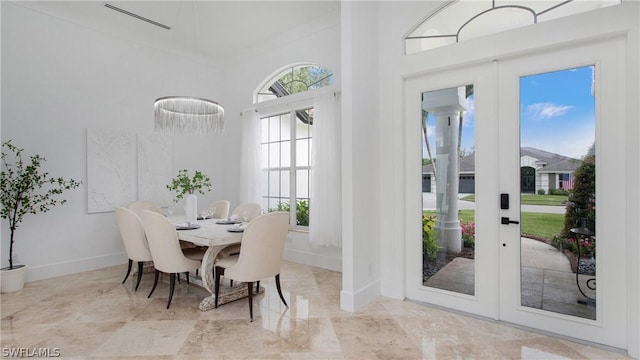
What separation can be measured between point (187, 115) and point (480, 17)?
10.7ft

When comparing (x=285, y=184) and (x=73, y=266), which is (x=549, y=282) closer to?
(x=285, y=184)

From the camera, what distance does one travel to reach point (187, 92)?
5684mm

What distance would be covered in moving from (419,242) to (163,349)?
7.98 ft

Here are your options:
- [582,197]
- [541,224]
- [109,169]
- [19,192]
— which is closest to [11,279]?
[19,192]

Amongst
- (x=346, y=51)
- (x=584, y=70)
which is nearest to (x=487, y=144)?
(x=584, y=70)

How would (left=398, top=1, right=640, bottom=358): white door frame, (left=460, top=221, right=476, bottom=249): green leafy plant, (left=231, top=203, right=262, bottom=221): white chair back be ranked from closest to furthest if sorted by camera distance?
(left=398, top=1, right=640, bottom=358): white door frame
(left=460, top=221, right=476, bottom=249): green leafy plant
(left=231, top=203, right=262, bottom=221): white chair back

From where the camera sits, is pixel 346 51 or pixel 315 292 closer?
pixel 346 51

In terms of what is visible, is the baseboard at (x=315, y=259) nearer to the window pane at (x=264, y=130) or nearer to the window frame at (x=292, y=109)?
the window frame at (x=292, y=109)

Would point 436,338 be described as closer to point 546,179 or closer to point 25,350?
point 546,179

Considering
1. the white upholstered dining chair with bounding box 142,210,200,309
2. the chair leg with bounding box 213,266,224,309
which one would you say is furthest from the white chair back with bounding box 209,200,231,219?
the chair leg with bounding box 213,266,224,309

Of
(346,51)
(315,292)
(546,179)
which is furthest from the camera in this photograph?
(315,292)

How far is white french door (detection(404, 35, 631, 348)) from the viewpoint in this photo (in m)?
2.42

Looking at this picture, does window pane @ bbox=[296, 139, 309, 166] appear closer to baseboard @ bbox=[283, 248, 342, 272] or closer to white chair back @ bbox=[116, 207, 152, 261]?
baseboard @ bbox=[283, 248, 342, 272]

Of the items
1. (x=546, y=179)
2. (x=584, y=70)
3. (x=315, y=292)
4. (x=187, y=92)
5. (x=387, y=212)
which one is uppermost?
(x=187, y=92)
